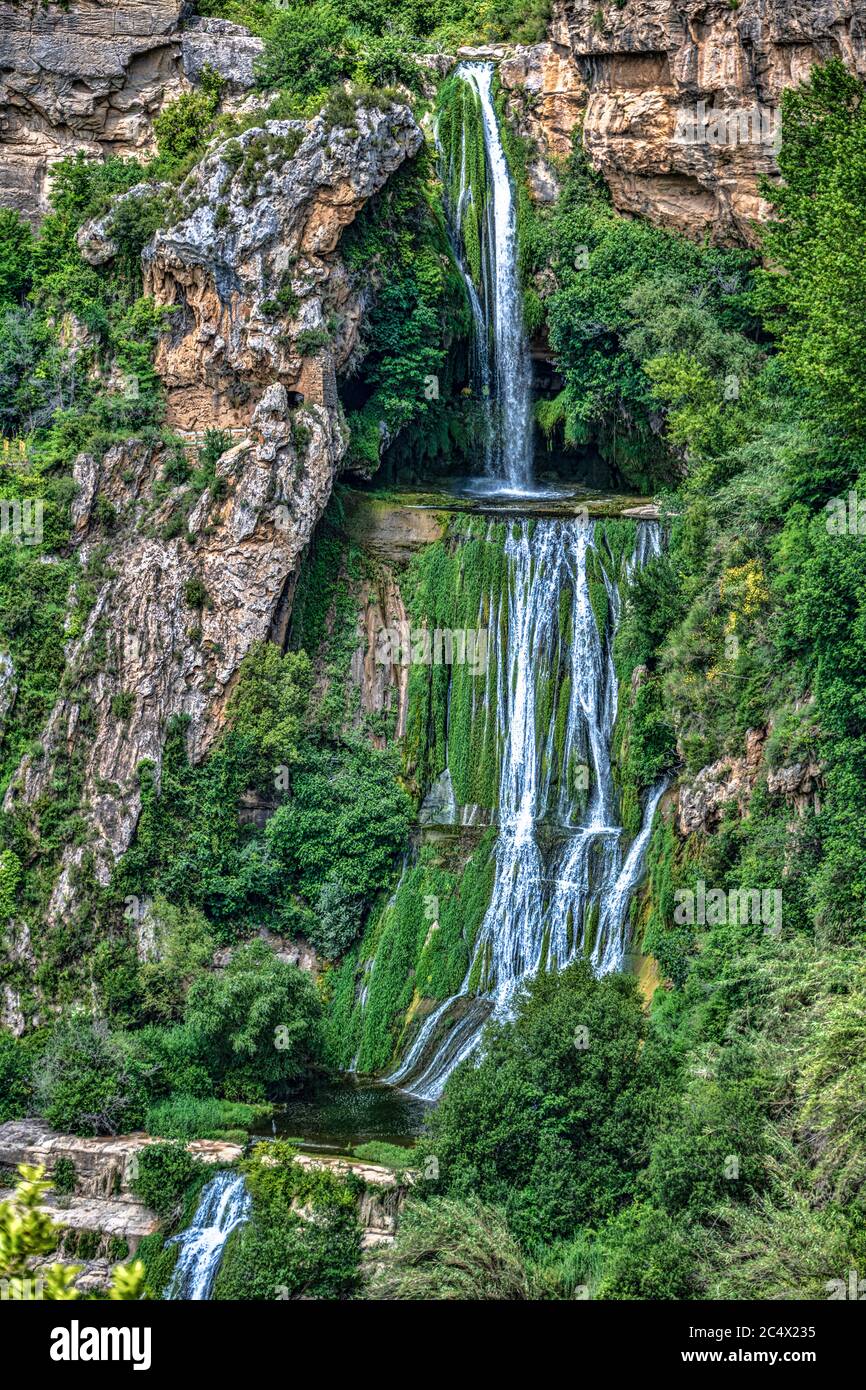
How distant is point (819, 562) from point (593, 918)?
7.72 metres

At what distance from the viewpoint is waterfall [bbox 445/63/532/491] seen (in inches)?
1422

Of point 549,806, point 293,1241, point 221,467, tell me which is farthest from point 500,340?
point 293,1241

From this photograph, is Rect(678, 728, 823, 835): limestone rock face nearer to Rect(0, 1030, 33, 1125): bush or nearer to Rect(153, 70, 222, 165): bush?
Rect(0, 1030, 33, 1125): bush

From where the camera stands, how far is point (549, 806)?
29.8 meters

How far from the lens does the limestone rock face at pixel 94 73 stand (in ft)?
119

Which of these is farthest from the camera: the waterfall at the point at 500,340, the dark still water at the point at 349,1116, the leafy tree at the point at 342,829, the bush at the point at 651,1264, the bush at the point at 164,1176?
the waterfall at the point at 500,340

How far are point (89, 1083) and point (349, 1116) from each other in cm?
408

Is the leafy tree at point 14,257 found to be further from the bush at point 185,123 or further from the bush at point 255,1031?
the bush at point 255,1031

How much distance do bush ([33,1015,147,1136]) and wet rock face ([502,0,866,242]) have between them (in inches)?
811

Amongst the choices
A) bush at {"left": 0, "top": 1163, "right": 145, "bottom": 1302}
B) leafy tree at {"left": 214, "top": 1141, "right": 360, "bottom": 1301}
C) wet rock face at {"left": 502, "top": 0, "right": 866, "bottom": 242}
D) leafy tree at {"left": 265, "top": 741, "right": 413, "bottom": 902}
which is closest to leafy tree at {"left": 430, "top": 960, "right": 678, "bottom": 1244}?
leafy tree at {"left": 214, "top": 1141, "right": 360, "bottom": 1301}

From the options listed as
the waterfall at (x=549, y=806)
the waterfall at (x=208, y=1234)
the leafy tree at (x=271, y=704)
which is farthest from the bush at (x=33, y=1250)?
the leafy tree at (x=271, y=704)

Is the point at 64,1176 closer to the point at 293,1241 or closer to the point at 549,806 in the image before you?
the point at 293,1241

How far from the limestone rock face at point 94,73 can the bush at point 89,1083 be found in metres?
19.7

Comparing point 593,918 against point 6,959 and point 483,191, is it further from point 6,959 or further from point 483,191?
point 483,191
